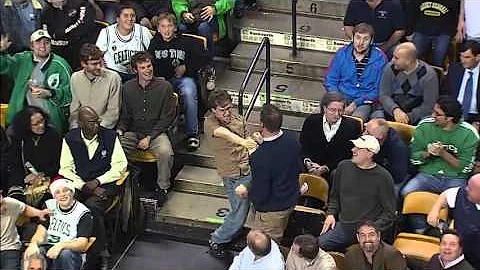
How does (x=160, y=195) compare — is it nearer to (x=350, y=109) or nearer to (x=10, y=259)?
(x=10, y=259)

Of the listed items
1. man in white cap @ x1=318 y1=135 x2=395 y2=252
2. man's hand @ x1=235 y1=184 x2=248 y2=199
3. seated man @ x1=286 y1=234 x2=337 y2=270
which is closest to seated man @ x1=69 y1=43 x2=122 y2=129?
man's hand @ x1=235 y1=184 x2=248 y2=199

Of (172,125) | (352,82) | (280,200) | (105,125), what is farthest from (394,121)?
(105,125)

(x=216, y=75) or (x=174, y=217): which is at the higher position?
(x=216, y=75)

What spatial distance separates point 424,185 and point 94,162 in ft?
8.79

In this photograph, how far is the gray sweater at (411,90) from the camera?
8172mm

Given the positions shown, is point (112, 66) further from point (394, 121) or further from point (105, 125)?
point (394, 121)

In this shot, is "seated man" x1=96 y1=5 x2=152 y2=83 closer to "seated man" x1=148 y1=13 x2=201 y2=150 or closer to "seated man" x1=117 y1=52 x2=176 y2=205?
"seated man" x1=148 y1=13 x2=201 y2=150

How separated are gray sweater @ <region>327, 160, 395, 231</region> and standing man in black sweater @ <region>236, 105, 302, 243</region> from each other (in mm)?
357

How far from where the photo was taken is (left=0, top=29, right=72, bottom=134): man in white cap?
8539mm

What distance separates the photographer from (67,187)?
741 centimetres

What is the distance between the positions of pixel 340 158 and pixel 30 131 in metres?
2.59

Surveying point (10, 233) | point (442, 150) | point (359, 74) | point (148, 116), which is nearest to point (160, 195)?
point (148, 116)

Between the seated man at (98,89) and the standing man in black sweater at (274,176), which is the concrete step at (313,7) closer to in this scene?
the seated man at (98,89)

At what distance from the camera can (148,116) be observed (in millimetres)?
8398
